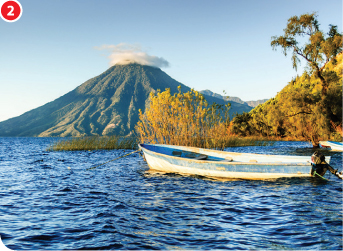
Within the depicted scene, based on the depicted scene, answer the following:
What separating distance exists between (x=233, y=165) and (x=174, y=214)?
17.3ft

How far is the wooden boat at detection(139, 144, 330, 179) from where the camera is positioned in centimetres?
1125

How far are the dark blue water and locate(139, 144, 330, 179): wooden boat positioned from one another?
1.65ft

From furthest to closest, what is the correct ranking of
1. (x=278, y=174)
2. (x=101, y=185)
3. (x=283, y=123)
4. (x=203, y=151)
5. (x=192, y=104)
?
(x=283, y=123)
(x=192, y=104)
(x=203, y=151)
(x=101, y=185)
(x=278, y=174)

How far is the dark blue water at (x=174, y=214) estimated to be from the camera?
19.2 feet

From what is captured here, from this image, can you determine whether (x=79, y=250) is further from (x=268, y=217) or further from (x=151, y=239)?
(x=268, y=217)

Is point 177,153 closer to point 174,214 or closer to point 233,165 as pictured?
point 233,165

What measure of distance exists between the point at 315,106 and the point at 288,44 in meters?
7.82

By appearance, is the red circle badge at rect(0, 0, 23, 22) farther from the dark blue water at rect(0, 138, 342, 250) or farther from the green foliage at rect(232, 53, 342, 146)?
the green foliage at rect(232, 53, 342, 146)

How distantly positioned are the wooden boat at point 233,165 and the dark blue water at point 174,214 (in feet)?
1.65

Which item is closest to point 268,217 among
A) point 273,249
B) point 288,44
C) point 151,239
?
point 273,249

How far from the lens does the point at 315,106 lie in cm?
3055

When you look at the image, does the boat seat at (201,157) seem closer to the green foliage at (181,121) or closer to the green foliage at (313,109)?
the green foliage at (181,121)

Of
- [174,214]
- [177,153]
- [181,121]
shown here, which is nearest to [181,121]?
[181,121]

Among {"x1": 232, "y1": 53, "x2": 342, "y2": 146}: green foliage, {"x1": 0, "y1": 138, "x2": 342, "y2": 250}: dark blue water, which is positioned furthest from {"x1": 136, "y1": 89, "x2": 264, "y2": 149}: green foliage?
{"x1": 232, "y1": 53, "x2": 342, "y2": 146}: green foliage
